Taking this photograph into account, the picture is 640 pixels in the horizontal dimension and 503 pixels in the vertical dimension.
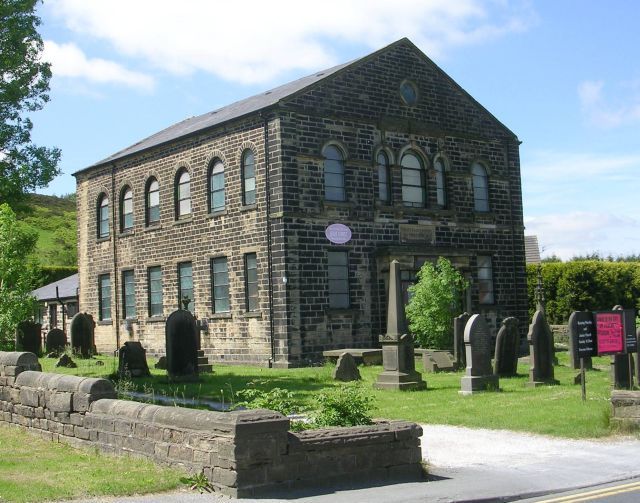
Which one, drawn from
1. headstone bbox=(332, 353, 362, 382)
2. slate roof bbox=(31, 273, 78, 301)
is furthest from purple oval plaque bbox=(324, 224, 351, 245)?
slate roof bbox=(31, 273, 78, 301)

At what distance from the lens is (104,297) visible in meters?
35.7

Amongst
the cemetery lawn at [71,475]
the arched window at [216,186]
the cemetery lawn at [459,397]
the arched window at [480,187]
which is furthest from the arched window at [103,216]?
the cemetery lawn at [71,475]

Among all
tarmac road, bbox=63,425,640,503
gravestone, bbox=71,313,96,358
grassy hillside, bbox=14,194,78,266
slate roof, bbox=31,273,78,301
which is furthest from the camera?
grassy hillside, bbox=14,194,78,266

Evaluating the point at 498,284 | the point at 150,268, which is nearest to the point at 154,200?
the point at 150,268

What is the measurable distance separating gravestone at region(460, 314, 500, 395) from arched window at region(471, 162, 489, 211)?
14594 mm

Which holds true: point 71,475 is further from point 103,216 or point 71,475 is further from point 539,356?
point 103,216

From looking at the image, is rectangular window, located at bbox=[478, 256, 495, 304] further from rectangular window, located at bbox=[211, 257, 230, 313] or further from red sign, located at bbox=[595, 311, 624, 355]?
red sign, located at bbox=[595, 311, 624, 355]

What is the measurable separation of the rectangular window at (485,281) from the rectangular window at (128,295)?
13771mm

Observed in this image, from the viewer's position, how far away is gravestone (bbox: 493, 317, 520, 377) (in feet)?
67.3

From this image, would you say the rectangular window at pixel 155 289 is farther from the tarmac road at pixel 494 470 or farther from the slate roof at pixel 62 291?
the tarmac road at pixel 494 470

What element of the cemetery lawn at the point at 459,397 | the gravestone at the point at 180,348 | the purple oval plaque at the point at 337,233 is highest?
the purple oval plaque at the point at 337,233

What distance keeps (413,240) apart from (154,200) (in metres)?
10.5

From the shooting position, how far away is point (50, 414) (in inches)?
513

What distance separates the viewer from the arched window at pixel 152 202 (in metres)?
32.6
